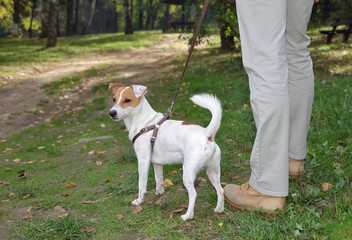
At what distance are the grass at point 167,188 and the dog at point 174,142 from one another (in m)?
0.26

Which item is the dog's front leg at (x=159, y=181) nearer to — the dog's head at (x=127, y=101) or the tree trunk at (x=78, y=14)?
the dog's head at (x=127, y=101)

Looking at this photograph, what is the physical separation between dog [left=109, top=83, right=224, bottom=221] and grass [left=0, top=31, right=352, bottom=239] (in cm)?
26

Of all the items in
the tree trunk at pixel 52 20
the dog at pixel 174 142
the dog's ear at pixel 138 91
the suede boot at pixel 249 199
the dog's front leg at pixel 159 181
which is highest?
the tree trunk at pixel 52 20

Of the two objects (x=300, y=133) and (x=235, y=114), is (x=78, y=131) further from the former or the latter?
(x=300, y=133)

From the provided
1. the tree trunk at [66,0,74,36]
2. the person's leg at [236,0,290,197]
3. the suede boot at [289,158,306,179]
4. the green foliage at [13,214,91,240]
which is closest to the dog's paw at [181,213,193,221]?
the person's leg at [236,0,290,197]

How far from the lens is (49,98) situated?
9.52 m

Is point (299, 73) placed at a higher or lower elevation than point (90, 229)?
higher

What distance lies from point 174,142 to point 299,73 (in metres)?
1.31

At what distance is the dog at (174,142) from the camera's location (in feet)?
8.89

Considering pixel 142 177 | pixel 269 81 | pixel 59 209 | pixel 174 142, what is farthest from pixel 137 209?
pixel 269 81

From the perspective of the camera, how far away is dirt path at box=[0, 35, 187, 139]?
809 centimetres

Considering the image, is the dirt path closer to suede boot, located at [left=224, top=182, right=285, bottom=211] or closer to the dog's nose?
the dog's nose

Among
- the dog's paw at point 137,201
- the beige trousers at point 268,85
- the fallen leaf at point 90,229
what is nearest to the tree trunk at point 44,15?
the dog's paw at point 137,201

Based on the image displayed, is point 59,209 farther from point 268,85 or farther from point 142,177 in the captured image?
point 268,85
